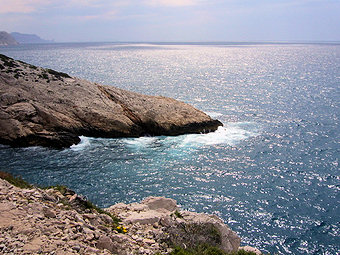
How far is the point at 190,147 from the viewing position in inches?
1695

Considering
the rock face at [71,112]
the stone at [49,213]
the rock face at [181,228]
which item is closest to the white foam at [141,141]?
the rock face at [71,112]

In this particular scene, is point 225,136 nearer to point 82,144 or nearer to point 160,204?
point 82,144

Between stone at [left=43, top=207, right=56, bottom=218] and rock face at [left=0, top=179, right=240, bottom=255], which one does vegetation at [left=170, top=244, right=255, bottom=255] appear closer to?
rock face at [left=0, top=179, right=240, bottom=255]

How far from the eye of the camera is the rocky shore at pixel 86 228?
12648 mm

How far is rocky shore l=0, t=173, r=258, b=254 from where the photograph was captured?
12.6 meters

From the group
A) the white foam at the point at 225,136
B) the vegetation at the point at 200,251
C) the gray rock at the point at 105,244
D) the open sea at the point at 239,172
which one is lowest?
the open sea at the point at 239,172

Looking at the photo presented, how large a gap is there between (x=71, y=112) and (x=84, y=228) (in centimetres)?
3577

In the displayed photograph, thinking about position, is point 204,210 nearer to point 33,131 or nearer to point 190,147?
point 190,147

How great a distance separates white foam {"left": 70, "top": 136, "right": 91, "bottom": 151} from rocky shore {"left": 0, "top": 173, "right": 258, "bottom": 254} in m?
23.0

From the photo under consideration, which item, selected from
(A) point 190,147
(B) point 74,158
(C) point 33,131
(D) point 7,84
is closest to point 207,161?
(A) point 190,147

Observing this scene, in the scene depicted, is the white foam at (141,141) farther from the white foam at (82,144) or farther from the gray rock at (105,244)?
the gray rock at (105,244)

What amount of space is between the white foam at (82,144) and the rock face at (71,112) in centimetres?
73

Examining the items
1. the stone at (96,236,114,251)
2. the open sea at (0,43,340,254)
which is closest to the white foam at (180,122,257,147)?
the open sea at (0,43,340,254)

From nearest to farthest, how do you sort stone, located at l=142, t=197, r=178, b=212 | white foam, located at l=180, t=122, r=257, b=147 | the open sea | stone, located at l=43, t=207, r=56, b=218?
stone, located at l=43, t=207, r=56, b=218 → stone, located at l=142, t=197, r=178, b=212 → the open sea → white foam, located at l=180, t=122, r=257, b=147
